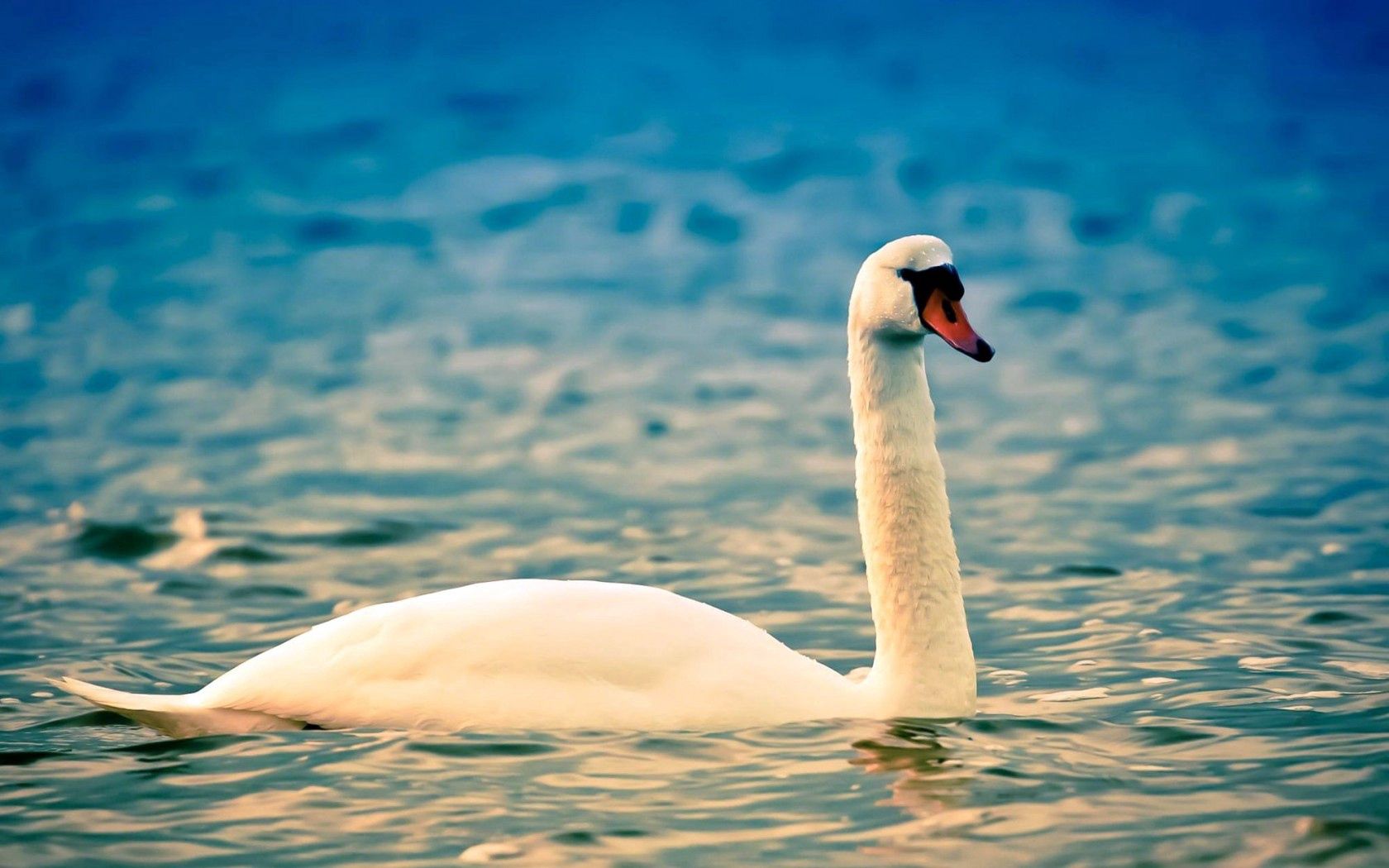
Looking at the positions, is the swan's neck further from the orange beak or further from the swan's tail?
the swan's tail

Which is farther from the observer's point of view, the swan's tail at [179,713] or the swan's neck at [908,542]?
the swan's neck at [908,542]

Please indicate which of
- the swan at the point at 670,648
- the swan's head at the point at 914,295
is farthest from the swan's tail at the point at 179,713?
the swan's head at the point at 914,295

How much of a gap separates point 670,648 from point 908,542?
0.98 m

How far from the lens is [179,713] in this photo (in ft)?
22.2

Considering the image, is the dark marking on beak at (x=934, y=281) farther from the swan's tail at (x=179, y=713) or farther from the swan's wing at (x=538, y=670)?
the swan's tail at (x=179, y=713)

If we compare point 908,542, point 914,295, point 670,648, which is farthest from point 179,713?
point 914,295

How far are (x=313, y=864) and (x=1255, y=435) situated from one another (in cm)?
1058

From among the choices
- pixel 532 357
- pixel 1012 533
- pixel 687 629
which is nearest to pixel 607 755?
pixel 687 629

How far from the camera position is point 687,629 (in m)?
6.69

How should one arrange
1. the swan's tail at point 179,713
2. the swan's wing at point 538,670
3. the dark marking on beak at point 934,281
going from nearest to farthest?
1. the swan's wing at point 538,670
2. the swan's tail at point 179,713
3. the dark marking on beak at point 934,281

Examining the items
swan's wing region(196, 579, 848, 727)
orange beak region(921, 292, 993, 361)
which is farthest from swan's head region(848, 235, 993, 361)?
swan's wing region(196, 579, 848, 727)

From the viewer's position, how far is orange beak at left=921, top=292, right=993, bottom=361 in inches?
267

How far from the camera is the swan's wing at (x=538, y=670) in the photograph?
658 centimetres

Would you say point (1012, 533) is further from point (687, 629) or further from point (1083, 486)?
point (687, 629)
